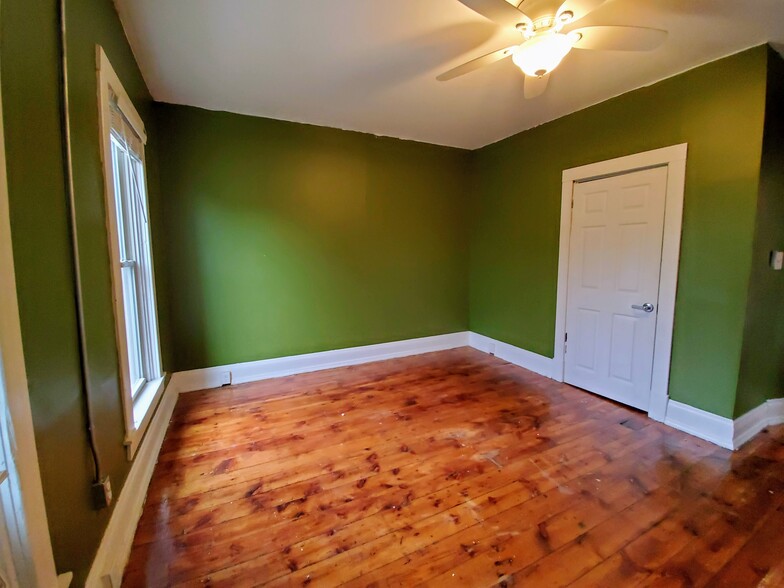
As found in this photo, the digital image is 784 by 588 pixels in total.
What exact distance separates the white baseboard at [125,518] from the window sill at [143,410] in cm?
8

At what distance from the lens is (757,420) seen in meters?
2.52

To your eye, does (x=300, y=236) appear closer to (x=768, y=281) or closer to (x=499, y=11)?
(x=499, y=11)

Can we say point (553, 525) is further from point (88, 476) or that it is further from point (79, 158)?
point (79, 158)

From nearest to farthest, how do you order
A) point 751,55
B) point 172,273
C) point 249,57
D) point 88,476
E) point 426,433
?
point 88,476 → point 751,55 → point 249,57 → point 426,433 → point 172,273

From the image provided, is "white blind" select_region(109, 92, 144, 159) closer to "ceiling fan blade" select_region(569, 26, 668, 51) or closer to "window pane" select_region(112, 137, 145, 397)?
"window pane" select_region(112, 137, 145, 397)

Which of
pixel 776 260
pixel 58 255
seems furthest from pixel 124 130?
pixel 776 260

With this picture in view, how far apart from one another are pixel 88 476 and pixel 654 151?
12.7ft

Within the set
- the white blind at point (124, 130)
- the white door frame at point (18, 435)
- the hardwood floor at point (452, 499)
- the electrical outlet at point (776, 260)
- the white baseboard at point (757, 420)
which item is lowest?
the hardwood floor at point (452, 499)

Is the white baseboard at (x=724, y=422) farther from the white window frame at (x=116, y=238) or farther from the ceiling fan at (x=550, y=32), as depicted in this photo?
the white window frame at (x=116, y=238)

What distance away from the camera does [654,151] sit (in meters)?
2.63

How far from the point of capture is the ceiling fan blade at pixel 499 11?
1435 mm

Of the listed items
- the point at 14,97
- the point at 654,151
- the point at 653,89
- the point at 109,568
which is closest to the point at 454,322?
the point at 654,151

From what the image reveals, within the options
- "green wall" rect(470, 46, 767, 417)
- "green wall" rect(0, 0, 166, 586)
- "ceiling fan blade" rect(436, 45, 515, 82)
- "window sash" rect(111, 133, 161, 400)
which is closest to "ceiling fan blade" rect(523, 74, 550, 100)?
"ceiling fan blade" rect(436, 45, 515, 82)

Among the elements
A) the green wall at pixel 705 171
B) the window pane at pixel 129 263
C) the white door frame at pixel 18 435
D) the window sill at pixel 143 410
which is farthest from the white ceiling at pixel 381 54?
the window sill at pixel 143 410
